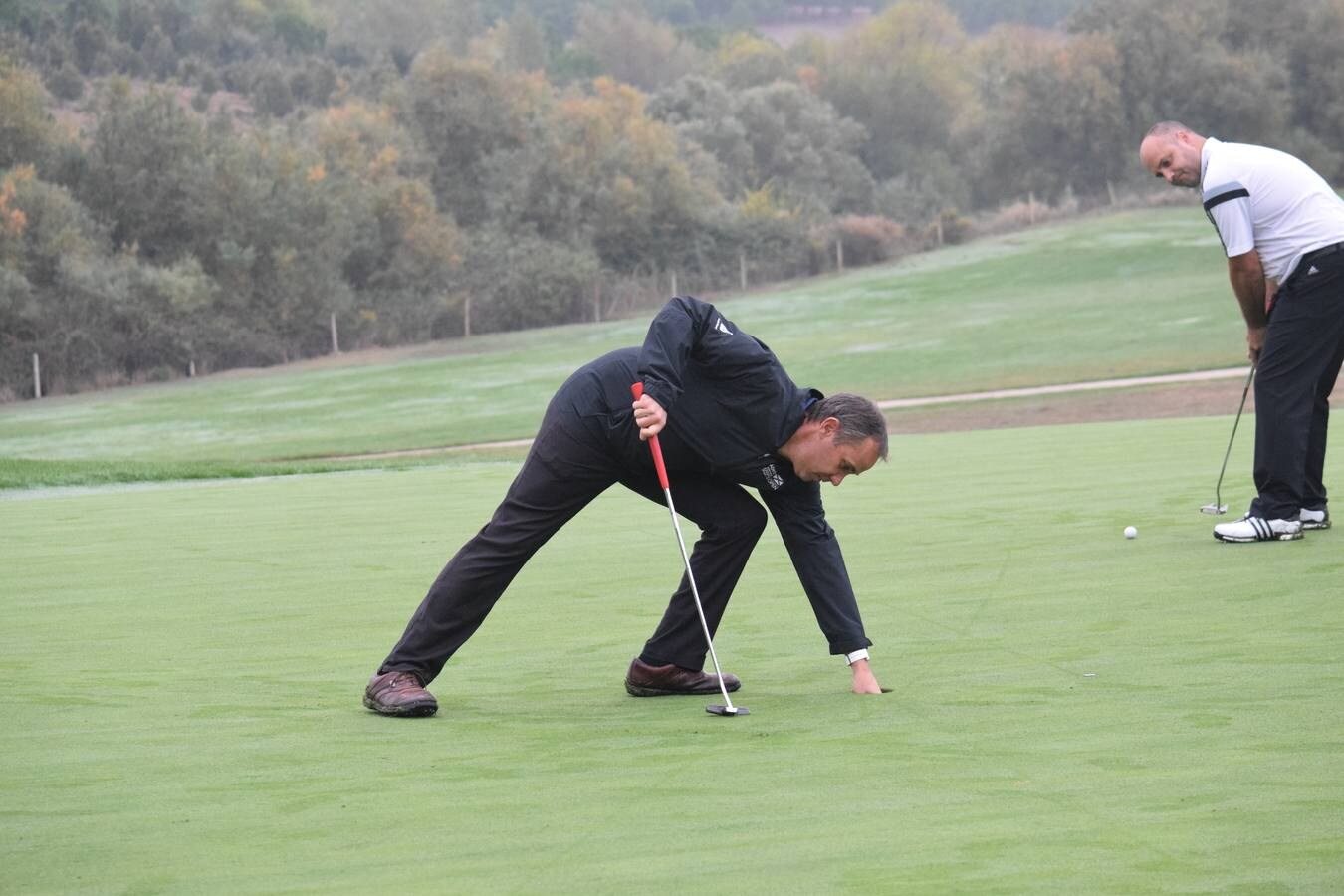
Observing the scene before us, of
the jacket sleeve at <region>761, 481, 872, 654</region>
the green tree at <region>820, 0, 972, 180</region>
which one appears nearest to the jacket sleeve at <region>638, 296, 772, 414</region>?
the jacket sleeve at <region>761, 481, 872, 654</region>

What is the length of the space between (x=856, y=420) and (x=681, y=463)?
0.67m

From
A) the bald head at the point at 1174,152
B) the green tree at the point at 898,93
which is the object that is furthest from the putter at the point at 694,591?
the green tree at the point at 898,93

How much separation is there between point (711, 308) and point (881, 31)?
399 feet

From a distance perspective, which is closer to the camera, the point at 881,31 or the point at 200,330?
the point at 200,330

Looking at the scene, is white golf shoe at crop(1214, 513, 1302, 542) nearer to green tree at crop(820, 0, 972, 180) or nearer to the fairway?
the fairway

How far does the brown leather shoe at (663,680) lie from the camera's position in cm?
604

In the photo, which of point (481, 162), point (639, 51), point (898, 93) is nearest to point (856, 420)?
point (481, 162)

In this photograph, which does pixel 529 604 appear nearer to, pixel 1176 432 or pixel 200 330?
pixel 1176 432

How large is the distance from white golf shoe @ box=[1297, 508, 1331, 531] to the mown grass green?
11.7 m

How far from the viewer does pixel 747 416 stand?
19.0ft

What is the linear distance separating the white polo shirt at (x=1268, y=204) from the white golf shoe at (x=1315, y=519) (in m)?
1.22

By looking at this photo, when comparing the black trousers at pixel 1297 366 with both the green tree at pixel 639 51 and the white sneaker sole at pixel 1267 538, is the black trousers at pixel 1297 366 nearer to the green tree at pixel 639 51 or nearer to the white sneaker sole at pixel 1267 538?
the white sneaker sole at pixel 1267 538

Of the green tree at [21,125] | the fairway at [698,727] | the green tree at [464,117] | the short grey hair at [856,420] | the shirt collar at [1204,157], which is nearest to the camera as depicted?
the fairway at [698,727]

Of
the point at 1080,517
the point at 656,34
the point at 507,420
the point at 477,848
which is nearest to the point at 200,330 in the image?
the point at 507,420
